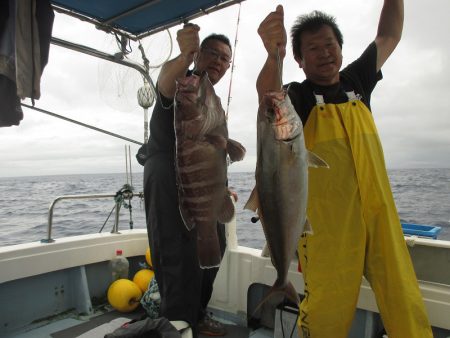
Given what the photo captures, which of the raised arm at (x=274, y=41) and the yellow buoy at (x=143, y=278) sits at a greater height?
the raised arm at (x=274, y=41)

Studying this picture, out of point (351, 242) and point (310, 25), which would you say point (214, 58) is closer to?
point (310, 25)

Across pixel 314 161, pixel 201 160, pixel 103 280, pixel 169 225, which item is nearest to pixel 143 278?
pixel 103 280

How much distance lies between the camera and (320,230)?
2.30 m

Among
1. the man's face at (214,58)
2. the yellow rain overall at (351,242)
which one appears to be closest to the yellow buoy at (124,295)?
the yellow rain overall at (351,242)

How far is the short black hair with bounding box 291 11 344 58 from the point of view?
255cm

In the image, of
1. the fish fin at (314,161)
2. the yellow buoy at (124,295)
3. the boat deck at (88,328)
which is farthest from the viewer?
the yellow buoy at (124,295)

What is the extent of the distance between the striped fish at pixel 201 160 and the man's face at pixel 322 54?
1.07 meters

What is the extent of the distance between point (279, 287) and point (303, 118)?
1184 mm

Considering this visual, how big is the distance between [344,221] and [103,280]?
11.1 ft

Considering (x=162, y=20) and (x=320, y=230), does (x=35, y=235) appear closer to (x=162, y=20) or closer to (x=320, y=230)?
(x=162, y=20)

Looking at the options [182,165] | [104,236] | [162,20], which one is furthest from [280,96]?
[104,236]

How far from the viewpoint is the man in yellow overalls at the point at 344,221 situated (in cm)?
216

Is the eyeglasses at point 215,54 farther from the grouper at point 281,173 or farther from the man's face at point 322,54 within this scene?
the grouper at point 281,173

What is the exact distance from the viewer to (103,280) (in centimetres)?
456
